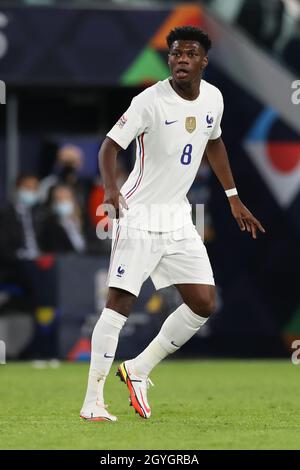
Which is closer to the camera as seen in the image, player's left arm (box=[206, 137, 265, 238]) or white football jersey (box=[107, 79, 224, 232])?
white football jersey (box=[107, 79, 224, 232])

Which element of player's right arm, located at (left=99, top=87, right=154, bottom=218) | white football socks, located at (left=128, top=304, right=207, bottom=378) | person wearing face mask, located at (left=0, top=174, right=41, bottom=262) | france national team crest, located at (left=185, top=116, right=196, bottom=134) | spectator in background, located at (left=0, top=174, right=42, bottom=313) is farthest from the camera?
person wearing face mask, located at (left=0, top=174, right=41, bottom=262)


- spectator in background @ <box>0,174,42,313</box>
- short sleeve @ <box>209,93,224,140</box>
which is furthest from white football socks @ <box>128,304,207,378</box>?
spectator in background @ <box>0,174,42,313</box>

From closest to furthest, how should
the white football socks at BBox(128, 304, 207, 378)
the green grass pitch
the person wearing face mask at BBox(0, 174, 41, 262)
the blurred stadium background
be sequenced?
1. the green grass pitch
2. the white football socks at BBox(128, 304, 207, 378)
3. the person wearing face mask at BBox(0, 174, 41, 262)
4. the blurred stadium background

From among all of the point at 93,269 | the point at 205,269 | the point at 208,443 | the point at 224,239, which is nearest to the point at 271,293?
the point at 224,239

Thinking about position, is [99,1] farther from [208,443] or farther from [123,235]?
[208,443]

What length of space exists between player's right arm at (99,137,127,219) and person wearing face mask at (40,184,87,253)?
6.86 meters

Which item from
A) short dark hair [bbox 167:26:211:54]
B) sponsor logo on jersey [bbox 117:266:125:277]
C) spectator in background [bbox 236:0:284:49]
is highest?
spectator in background [bbox 236:0:284:49]

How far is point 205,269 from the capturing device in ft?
24.9

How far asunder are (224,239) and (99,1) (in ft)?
10.7

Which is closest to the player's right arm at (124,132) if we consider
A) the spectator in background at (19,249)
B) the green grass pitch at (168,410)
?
the green grass pitch at (168,410)

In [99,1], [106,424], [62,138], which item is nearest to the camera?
[106,424]

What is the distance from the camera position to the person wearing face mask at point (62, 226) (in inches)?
561

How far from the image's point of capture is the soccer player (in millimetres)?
7383

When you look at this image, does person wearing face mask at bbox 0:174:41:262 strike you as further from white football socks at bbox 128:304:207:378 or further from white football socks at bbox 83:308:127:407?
white football socks at bbox 83:308:127:407
